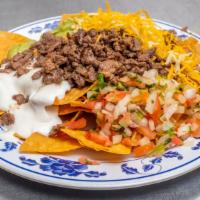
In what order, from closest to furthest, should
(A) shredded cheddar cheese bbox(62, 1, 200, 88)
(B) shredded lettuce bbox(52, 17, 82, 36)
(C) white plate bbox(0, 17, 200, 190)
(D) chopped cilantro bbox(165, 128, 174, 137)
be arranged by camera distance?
1. (C) white plate bbox(0, 17, 200, 190)
2. (D) chopped cilantro bbox(165, 128, 174, 137)
3. (A) shredded cheddar cheese bbox(62, 1, 200, 88)
4. (B) shredded lettuce bbox(52, 17, 82, 36)

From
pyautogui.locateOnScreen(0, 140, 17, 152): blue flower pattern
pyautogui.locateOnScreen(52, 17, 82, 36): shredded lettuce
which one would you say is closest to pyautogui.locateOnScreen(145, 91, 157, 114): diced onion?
pyautogui.locateOnScreen(0, 140, 17, 152): blue flower pattern

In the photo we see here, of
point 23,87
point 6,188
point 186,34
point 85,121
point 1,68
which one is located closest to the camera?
point 6,188

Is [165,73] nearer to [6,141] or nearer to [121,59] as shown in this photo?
[121,59]

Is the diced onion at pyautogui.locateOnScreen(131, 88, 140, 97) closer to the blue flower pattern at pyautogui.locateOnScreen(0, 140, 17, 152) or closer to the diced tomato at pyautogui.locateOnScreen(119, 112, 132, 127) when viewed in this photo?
the diced tomato at pyautogui.locateOnScreen(119, 112, 132, 127)

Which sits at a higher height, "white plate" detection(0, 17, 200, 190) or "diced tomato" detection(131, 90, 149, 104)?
"diced tomato" detection(131, 90, 149, 104)

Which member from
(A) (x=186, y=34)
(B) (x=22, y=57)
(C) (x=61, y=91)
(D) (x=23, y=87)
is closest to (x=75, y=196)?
(C) (x=61, y=91)

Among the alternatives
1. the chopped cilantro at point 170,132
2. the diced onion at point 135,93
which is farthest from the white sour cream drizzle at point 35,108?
the chopped cilantro at point 170,132

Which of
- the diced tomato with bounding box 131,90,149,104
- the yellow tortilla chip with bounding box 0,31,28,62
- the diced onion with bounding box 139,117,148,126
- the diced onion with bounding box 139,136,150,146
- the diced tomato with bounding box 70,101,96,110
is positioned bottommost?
the diced onion with bounding box 139,136,150,146
